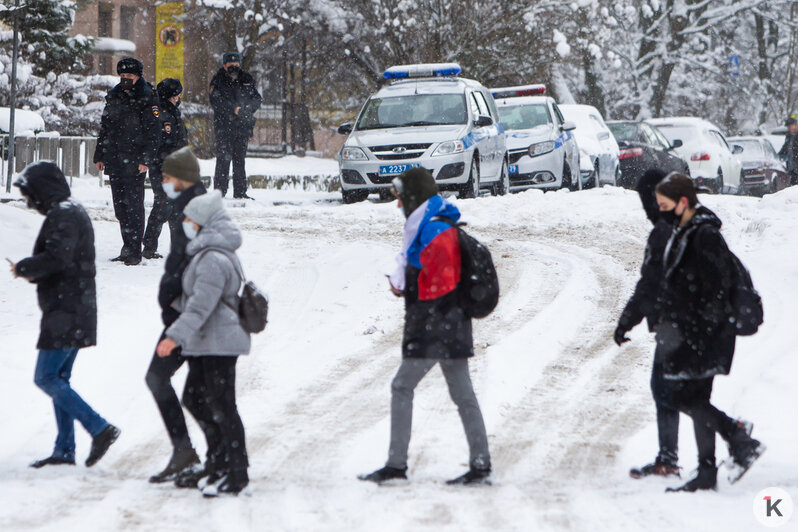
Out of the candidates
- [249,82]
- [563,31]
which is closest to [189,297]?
[249,82]

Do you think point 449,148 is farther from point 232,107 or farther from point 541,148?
point 541,148

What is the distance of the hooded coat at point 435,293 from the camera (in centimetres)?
531

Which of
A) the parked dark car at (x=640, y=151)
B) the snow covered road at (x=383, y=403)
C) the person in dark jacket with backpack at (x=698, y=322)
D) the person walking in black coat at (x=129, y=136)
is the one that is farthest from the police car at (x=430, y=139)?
the person in dark jacket with backpack at (x=698, y=322)

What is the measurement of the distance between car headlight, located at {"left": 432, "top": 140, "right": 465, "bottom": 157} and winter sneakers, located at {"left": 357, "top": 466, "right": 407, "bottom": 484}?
36.7 ft

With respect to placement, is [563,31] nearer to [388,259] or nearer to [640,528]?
[388,259]

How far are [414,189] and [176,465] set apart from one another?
1668 mm

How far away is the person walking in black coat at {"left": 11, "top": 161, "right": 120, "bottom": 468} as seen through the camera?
5676mm

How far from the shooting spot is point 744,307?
5.21 metres

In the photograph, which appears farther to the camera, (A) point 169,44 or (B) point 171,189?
(A) point 169,44

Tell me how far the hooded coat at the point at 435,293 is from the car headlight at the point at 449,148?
11.1m

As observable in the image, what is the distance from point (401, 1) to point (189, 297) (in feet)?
70.3

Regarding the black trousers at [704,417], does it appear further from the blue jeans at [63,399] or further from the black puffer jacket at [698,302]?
the blue jeans at [63,399]

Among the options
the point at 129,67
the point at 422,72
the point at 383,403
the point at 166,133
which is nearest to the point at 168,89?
the point at 166,133

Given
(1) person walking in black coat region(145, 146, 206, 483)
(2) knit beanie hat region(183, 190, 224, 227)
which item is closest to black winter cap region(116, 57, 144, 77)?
(1) person walking in black coat region(145, 146, 206, 483)
